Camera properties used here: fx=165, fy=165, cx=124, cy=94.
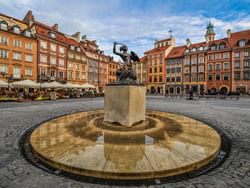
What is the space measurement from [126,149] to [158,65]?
6160cm

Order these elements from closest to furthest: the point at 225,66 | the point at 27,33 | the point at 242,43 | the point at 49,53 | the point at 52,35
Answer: the point at 27,33 < the point at 49,53 < the point at 52,35 < the point at 242,43 < the point at 225,66

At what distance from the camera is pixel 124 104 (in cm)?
718

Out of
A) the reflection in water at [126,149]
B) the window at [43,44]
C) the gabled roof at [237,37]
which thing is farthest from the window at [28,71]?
the gabled roof at [237,37]

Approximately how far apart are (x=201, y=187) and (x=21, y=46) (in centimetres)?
4401

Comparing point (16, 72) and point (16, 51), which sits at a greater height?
point (16, 51)

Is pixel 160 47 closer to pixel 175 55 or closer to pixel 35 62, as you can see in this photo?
pixel 175 55

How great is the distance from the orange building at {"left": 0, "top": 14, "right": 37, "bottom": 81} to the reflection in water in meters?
34.9

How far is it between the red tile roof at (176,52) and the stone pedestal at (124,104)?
55.4 m

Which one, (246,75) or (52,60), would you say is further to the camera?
(246,75)

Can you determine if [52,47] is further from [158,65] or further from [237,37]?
[237,37]

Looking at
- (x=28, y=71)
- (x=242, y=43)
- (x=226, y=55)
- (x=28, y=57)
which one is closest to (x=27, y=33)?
(x=28, y=57)

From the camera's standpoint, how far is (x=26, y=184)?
3.13m

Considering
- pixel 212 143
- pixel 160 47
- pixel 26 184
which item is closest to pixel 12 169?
pixel 26 184

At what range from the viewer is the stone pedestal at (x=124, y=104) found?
23.3 feet
